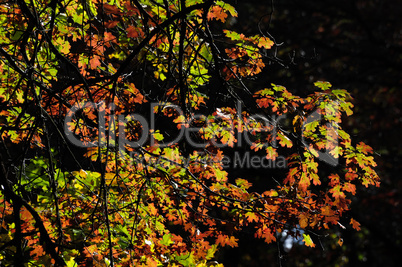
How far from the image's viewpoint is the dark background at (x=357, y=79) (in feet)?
34.7

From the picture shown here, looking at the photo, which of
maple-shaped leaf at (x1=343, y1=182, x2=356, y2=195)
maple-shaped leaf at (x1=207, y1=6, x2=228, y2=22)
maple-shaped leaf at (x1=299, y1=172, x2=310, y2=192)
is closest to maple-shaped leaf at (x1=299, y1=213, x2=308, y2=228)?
maple-shaped leaf at (x1=299, y1=172, x2=310, y2=192)

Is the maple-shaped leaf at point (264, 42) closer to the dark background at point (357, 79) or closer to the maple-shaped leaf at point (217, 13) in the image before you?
the maple-shaped leaf at point (217, 13)

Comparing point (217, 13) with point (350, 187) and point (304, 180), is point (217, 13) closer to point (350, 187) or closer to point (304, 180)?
point (304, 180)

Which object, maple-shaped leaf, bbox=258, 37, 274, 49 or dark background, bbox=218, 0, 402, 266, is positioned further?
dark background, bbox=218, 0, 402, 266

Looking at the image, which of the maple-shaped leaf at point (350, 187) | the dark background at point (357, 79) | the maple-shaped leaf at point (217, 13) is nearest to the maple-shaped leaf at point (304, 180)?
the maple-shaped leaf at point (350, 187)

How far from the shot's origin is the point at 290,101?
10.7 ft

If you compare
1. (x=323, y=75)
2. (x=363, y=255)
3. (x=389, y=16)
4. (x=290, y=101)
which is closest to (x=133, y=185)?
(x=290, y=101)

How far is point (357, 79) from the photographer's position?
36.6ft

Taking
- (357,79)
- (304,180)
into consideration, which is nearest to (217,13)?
(304,180)

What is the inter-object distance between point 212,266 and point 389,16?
11.5m

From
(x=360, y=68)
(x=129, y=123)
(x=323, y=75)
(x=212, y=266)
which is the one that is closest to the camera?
(x=212, y=266)

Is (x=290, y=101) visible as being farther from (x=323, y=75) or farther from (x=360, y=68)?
(x=360, y=68)

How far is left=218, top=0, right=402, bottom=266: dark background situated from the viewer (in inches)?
416

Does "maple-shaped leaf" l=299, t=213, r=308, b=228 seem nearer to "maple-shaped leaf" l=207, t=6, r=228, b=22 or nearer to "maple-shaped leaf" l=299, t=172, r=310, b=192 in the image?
"maple-shaped leaf" l=299, t=172, r=310, b=192
